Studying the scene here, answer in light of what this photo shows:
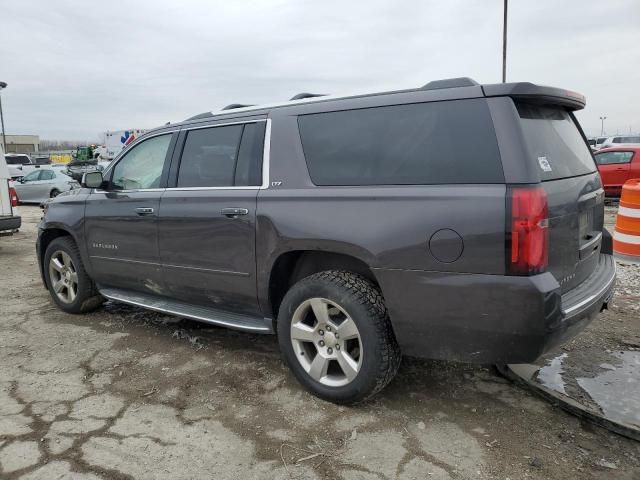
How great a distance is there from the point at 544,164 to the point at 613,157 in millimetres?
13491

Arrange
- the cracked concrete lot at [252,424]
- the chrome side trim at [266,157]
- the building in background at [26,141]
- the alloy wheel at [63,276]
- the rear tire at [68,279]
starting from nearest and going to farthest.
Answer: the cracked concrete lot at [252,424] → the chrome side trim at [266,157] → the rear tire at [68,279] → the alloy wheel at [63,276] → the building in background at [26,141]

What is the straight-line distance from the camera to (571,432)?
2.86m

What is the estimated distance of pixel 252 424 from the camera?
304 centimetres

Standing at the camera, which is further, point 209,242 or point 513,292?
point 209,242

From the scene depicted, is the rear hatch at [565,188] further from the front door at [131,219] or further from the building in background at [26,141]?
the building in background at [26,141]

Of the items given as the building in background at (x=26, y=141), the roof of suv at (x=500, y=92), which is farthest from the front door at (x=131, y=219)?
the building in background at (x=26, y=141)

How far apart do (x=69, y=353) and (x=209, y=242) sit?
1613mm

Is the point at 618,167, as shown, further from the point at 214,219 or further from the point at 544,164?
the point at 214,219

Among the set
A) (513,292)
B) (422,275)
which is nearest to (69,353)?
(422,275)

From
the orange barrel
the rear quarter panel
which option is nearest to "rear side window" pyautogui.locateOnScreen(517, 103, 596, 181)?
the rear quarter panel

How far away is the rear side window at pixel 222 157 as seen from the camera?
A: 364cm

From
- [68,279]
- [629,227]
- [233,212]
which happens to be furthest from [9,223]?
[629,227]

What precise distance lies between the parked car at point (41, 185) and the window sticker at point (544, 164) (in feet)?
58.3

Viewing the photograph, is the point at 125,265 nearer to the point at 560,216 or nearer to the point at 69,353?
the point at 69,353
